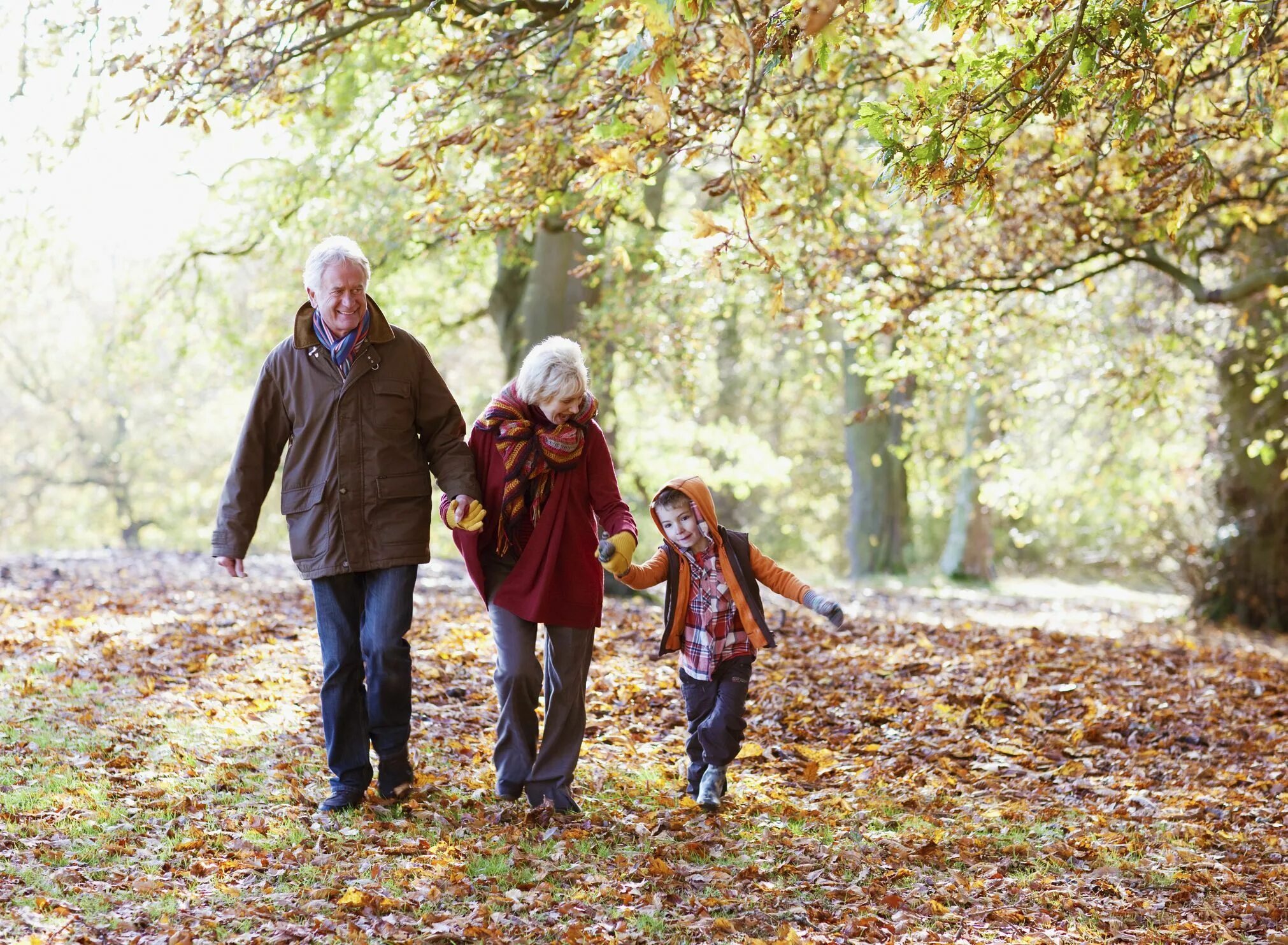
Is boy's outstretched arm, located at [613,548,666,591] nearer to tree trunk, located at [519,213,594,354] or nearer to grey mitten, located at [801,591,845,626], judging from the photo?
grey mitten, located at [801,591,845,626]

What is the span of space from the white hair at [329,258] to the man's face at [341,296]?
0.01 metres

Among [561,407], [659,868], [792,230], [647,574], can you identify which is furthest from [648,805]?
[792,230]

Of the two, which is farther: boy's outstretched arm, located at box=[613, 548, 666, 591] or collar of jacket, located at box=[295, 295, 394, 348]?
boy's outstretched arm, located at box=[613, 548, 666, 591]

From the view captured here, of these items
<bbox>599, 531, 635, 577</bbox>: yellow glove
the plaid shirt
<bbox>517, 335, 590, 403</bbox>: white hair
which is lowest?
the plaid shirt

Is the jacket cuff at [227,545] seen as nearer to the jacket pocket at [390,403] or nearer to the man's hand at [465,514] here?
the jacket pocket at [390,403]

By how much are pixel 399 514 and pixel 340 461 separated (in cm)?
33

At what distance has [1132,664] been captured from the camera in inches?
369

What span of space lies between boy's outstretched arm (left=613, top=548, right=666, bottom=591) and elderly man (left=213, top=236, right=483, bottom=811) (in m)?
0.68

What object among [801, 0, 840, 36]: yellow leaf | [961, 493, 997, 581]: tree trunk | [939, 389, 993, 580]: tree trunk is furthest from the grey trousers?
[961, 493, 997, 581]: tree trunk

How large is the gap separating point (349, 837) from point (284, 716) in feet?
6.60

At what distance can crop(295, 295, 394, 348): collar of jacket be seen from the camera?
16.6 ft

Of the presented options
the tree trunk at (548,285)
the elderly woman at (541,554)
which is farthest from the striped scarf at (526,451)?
the tree trunk at (548,285)

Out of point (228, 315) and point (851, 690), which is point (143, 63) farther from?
point (228, 315)

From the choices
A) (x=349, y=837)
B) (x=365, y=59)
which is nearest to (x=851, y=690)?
(x=349, y=837)
